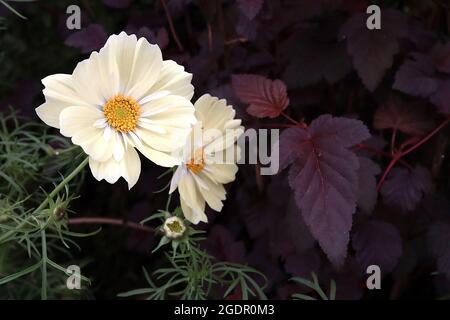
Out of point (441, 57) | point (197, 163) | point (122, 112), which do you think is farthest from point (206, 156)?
point (441, 57)

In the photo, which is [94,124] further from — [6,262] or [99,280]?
[99,280]

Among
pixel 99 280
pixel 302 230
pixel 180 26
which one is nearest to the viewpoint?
pixel 302 230

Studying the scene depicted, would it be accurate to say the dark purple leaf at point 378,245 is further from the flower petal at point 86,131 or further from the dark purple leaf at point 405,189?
the flower petal at point 86,131

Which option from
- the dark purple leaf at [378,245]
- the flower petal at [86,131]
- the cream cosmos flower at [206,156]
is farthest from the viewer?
the dark purple leaf at [378,245]

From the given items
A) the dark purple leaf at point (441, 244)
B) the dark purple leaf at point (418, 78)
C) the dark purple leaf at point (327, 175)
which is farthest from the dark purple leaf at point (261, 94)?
the dark purple leaf at point (441, 244)

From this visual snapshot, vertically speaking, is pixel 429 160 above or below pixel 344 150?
above

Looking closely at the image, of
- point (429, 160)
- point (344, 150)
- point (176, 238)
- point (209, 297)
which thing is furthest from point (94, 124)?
point (429, 160)

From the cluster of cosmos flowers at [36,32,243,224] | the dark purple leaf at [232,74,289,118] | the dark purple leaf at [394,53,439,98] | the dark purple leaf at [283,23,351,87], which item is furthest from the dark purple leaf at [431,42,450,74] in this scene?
the cluster of cosmos flowers at [36,32,243,224]

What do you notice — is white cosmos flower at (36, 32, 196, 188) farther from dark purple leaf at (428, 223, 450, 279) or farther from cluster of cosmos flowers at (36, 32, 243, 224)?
dark purple leaf at (428, 223, 450, 279)
